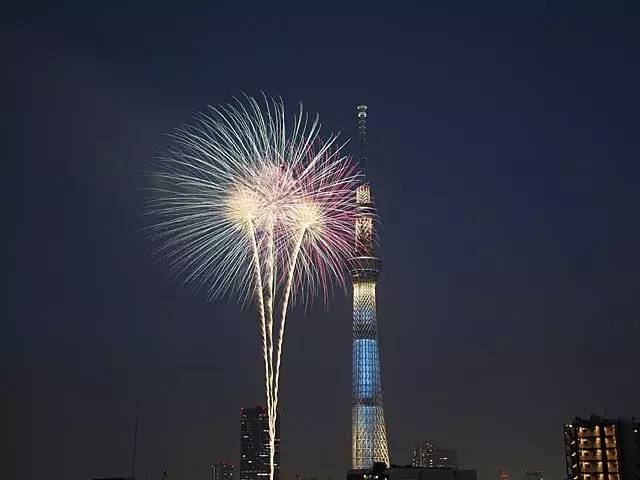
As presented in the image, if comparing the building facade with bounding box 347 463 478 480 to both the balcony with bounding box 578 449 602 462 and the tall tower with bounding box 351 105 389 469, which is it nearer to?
the tall tower with bounding box 351 105 389 469

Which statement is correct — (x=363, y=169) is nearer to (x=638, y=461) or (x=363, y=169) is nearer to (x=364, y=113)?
(x=364, y=113)

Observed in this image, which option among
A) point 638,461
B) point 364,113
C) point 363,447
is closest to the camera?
point 638,461

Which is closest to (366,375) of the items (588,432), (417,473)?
(417,473)

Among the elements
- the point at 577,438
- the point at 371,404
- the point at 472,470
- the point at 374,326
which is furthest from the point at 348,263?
the point at 577,438

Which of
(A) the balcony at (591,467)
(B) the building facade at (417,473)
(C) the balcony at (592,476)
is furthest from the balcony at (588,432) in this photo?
(B) the building facade at (417,473)

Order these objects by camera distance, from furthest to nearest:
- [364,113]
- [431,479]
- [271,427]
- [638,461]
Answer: [364,113]
[431,479]
[638,461]
[271,427]

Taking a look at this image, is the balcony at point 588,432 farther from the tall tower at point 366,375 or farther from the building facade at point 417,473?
the tall tower at point 366,375

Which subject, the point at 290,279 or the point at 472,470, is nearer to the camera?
the point at 290,279

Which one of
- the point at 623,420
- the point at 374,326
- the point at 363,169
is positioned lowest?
the point at 623,420

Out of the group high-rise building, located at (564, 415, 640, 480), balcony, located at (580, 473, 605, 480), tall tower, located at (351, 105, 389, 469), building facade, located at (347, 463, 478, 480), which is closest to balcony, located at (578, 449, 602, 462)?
high-rise building, located at (564, 415, 640, 480)
